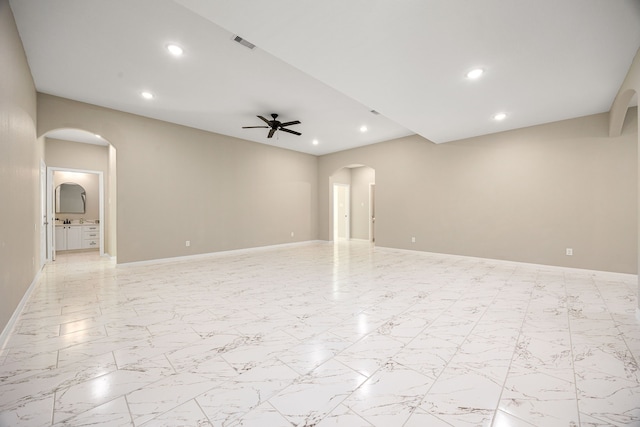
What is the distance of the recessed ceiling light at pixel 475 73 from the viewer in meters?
3.24

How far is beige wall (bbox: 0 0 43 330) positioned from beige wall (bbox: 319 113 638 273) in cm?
Answer: 679

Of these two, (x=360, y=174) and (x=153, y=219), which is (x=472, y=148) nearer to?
(x=360, y=174)

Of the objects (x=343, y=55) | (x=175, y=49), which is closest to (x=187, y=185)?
(x=175, y=49)

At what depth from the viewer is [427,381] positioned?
5.78 ft

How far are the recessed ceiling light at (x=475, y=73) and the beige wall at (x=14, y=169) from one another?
15.0 feet

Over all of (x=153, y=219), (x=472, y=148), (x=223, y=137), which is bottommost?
(x=153, y=219)

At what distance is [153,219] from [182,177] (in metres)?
1.10

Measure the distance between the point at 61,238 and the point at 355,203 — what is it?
8968 millimetres

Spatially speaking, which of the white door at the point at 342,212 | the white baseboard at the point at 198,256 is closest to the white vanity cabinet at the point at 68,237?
the white baseboard at the point at 198,256

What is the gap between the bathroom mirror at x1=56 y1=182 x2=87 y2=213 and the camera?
7.68 m

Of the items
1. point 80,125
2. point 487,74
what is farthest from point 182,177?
point 487,74

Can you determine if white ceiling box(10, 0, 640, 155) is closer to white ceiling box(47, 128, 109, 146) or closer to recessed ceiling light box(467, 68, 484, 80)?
recessed ceiling light box(467, 68, 484, 80)

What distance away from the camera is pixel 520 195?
544cm

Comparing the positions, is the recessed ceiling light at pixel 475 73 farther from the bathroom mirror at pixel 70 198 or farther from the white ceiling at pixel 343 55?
the bathroom mirror at pixel 70 198
